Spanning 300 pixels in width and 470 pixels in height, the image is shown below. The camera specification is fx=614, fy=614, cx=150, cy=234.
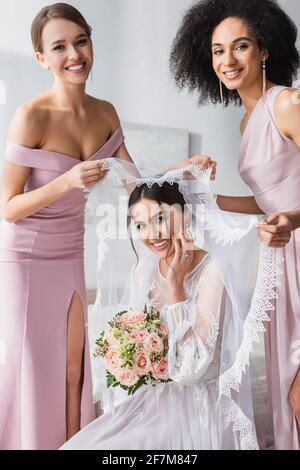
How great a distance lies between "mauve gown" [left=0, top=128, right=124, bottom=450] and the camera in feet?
7.20

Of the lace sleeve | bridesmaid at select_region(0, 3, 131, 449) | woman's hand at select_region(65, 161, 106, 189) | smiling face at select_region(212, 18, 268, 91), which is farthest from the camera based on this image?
smiling face at select_region(212, 18, 268, 91)

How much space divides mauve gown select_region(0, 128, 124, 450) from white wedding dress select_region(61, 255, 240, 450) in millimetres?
283

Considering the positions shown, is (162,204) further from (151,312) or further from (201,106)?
(201,106)

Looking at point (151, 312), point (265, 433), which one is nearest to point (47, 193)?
point (151, 312)

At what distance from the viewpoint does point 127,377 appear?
1938 millimetres

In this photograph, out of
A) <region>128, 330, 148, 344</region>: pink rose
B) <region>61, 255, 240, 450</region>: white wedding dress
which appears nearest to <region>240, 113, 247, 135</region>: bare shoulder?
<region>61, 255, 240, 450</region>: white wedding dress

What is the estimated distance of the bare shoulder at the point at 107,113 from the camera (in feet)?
7.59

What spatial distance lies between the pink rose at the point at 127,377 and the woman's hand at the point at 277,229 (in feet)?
1.93

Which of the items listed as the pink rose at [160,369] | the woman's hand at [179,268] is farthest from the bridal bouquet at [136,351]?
the woman's hand at [179,268]

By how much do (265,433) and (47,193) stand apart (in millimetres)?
1170

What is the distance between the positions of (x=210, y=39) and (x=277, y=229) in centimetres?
87

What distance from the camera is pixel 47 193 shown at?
6.89 ft

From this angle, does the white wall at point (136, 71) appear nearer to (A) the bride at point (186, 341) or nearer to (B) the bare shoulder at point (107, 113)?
(B) the bare shoulder at point (107, 113)

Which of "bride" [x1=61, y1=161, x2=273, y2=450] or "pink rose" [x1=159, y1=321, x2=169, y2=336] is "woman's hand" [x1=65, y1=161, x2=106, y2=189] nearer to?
"bride" [x1=61, y1=161, x2=273, y2=450]
